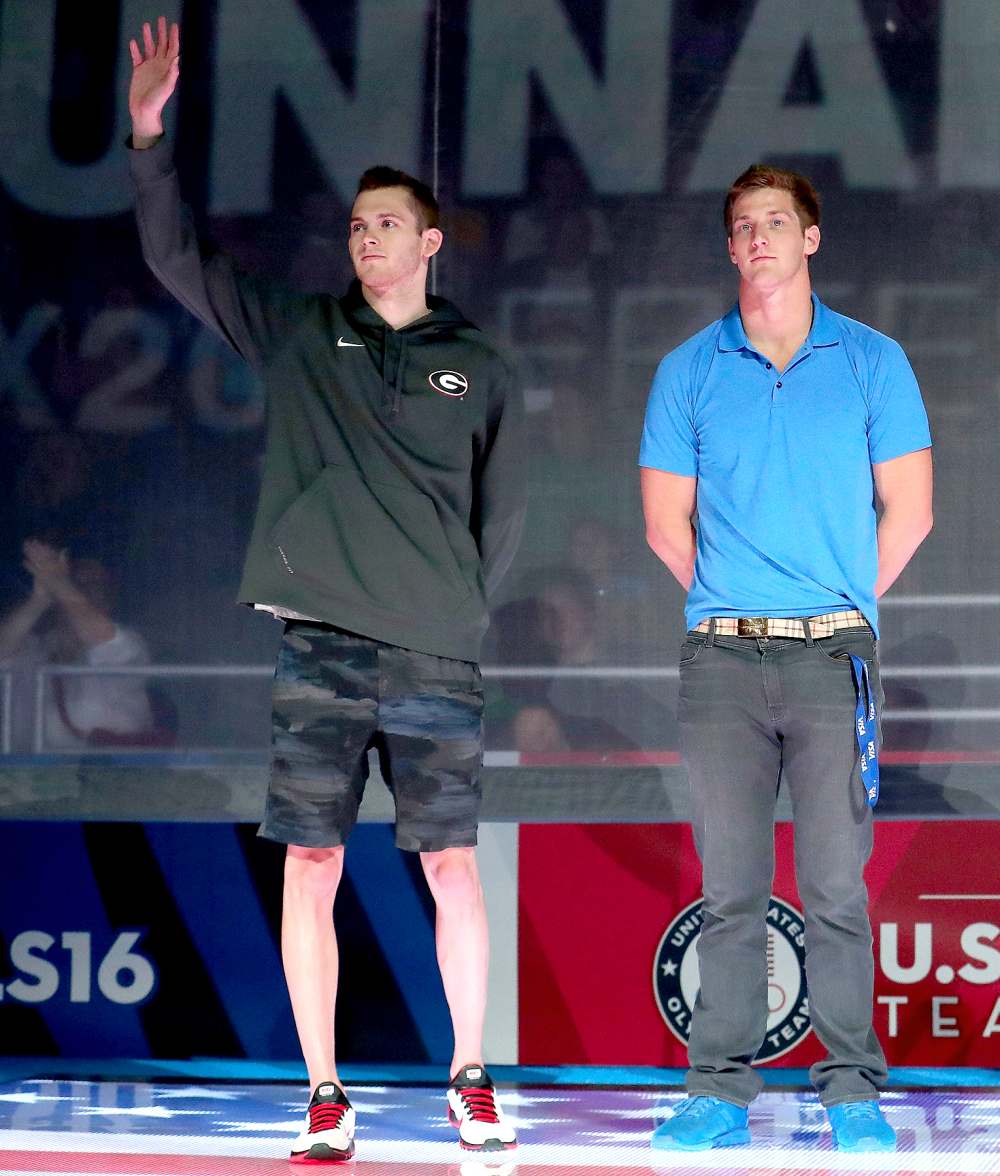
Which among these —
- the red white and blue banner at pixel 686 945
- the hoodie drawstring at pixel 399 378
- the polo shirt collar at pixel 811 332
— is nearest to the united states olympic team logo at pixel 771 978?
the red white and blue banner at pixel 686 945

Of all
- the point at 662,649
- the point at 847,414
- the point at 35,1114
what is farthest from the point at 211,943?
the point at 847,414

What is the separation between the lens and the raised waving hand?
308cm

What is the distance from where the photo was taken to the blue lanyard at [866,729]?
2979 mm

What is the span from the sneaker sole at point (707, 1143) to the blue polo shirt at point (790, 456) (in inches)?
35.7

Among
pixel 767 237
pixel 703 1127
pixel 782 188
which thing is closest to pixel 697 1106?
pixel 703 1127

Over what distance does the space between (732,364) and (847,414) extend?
234 mm

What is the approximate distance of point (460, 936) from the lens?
9.97 ft

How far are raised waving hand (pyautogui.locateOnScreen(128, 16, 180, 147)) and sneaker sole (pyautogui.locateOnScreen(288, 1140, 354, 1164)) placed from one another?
1.80 metres

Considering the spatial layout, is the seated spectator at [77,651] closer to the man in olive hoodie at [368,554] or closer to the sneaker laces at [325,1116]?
the man in olive hoodie at [368,554]

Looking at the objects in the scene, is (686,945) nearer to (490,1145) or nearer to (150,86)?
(490,1145)

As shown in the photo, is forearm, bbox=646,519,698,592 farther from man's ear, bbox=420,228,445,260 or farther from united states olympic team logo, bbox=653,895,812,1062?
united states olympic team logo, bbox=653,895,812,1062

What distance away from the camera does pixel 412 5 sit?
412 centimetres

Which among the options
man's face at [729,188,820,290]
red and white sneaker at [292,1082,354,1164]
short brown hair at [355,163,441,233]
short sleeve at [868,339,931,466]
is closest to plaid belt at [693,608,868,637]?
short sleeve at [868,339,931,466]

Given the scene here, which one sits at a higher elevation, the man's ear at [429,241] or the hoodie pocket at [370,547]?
the man's ear at [429,241]
